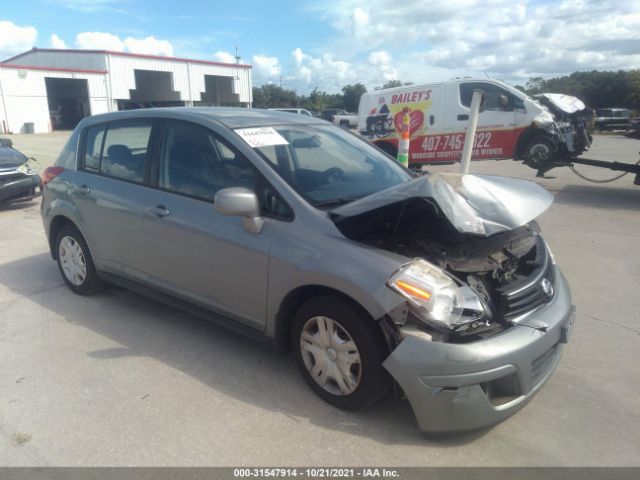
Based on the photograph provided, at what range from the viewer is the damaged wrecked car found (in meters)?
8.56

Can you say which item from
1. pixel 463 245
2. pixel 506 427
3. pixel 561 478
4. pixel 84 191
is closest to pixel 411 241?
pixel 463 245

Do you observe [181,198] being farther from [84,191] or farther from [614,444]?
[614,444]

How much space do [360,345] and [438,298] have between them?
1.65 ft

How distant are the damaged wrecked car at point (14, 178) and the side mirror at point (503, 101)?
9.89 meters

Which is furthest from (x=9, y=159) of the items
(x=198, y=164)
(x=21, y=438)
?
(x=21, y=438)

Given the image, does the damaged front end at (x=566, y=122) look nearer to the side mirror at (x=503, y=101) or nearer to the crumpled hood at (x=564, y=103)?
the crumpled hood at (x=564, y=103)

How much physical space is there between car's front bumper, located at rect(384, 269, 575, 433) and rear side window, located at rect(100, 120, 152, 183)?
265cm

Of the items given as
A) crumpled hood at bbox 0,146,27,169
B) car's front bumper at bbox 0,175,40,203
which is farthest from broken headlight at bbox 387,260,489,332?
crumpled hood at bbox 0,146,27,169

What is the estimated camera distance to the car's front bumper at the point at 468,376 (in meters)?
2.42

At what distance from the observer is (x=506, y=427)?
2791mm

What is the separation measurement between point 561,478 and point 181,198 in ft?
9.59

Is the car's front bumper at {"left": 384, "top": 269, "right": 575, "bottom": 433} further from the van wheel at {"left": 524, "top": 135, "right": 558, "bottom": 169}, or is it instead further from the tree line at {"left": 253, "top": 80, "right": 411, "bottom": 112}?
the tree line at {"left": 253, "top": 80, "right": 411, "bottom": 112}

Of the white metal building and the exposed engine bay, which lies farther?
the white metal building

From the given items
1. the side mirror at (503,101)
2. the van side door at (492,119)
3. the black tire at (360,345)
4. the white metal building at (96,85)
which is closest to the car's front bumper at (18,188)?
the black tire at (360,345)
